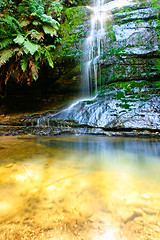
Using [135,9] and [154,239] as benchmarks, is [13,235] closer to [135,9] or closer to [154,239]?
[154,239]

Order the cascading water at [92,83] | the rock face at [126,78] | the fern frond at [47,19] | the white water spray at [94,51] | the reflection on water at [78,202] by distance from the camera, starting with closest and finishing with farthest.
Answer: the reflection on water at [78,202] → the rock face at [126,78] → the cascading water at [92,83] → the fern frond at [47,19] → the white water spray at [94,51]

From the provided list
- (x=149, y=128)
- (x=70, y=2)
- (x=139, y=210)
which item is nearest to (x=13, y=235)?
(x=139, y=210)

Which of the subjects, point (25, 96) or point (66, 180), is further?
point (25, 96)

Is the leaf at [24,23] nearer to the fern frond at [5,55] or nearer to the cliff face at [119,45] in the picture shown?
the fern frond at [5,55]

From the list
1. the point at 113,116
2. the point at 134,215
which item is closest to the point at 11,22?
the point at 113,116

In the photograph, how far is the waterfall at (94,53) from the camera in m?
6.09

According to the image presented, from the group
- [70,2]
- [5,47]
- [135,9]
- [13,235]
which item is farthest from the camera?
[70,2]

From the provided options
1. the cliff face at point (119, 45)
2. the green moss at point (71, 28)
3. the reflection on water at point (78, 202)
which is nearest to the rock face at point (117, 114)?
the cliff face at point (119, 45)

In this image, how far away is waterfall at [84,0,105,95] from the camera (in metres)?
6.09

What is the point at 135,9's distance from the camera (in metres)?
6.21

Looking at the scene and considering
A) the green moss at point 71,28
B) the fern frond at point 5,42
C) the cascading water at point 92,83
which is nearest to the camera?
the fern frond at point 5,42

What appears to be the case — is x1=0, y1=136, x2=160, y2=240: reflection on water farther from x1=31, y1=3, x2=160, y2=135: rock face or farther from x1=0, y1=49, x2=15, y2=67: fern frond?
x1=0, y1=49, x2=15, y2=67: fern frond

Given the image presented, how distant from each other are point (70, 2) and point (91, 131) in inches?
326

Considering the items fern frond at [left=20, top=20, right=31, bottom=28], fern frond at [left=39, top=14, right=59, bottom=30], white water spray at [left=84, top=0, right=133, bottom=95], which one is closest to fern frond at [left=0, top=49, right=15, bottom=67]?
fern frond at [left=20, top=20, right=31, bottom=28]
